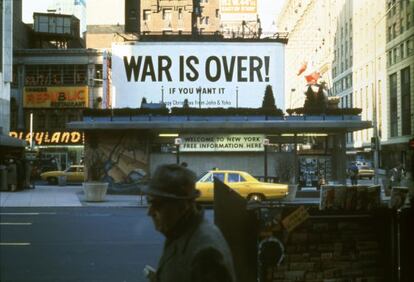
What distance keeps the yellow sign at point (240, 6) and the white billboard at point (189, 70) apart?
4.51 meters

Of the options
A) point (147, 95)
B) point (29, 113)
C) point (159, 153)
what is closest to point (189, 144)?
point (159, 153)

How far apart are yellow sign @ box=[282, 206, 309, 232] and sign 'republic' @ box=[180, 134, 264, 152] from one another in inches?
1039

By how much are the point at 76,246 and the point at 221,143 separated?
1950 cm

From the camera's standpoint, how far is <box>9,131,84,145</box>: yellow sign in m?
57.5

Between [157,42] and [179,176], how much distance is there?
40766 mm

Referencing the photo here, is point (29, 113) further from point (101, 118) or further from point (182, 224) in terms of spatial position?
point (182, 224)

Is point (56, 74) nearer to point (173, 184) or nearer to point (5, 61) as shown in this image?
point (5, 61)

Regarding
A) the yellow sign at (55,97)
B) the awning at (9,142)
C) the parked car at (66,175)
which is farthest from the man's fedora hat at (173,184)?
the yellow sign at (55,97)

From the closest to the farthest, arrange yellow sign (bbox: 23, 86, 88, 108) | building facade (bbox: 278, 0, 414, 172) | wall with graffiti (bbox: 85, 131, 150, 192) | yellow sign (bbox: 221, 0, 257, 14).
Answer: wall with graffiti (bbox: 85, 131, 150, 192)
building facade (bbox: 278, 0, 414, 172)
yellow sign (bbox: 221, 0, 257, 14)
yellow sign (bbox: 23, 86, 88, 108)

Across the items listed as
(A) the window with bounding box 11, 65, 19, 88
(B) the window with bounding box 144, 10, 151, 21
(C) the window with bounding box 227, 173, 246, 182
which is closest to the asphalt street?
(C) the window with bounding box 227, 173, 246, 182

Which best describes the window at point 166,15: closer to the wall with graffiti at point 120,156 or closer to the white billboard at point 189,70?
the white billboard at point 189,70

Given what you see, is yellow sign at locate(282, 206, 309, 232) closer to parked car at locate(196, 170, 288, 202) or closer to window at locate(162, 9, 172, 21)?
A: parked car at locate(196, 170, 288, 202)

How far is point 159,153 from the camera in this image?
31625mm

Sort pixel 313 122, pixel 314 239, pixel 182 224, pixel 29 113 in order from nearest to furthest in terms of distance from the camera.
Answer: pixel 182 224, pixel 314 239, pixel 313 122, pixel 29 113
